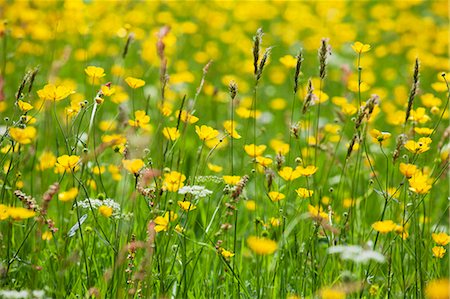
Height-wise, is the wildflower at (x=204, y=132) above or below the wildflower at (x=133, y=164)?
above

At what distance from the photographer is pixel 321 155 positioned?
149 inches

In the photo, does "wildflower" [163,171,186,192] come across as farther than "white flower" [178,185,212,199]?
Yes

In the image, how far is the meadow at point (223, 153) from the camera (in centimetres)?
217

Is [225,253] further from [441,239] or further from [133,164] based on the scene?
[441,239]

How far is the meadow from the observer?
7.11 feet

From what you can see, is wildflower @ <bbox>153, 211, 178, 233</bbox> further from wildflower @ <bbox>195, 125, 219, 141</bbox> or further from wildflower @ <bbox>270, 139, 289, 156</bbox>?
wildflower @ <bbox>270, 139, 289, 156</bbox>

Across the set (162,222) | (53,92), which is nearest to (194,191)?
(162,222)

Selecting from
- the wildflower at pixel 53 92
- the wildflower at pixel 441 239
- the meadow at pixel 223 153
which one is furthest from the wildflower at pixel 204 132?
the wildflower at pixel 441 239

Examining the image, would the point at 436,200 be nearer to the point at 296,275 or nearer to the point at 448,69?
the point at 296,275

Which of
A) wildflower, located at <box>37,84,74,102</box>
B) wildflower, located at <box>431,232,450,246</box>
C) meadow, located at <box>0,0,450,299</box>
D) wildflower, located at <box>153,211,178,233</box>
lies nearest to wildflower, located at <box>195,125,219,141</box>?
meadow, located at <box>0,0,450,299</box>

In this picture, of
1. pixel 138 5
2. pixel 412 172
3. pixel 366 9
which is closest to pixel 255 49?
pixel 412 172

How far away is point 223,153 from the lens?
150 inches

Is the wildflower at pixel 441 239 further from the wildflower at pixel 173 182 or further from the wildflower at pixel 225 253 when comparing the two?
the wildflower at pixel 173 182

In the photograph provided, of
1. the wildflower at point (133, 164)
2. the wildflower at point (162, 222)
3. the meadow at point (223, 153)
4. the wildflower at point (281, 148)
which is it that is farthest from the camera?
the wildflower at point (281, 148)
